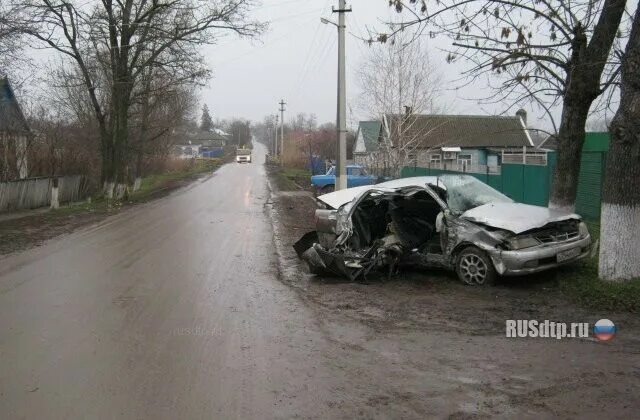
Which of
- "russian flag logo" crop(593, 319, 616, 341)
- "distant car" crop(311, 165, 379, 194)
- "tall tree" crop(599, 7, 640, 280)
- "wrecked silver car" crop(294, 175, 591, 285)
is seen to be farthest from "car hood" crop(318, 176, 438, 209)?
"distant car" crop(311, 165, 379, 194)

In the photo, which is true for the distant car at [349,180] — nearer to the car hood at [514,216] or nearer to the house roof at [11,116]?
the house roof at [11,116]

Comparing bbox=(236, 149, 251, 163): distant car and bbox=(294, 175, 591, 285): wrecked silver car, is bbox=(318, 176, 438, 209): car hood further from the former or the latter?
bbox=(236, 149, 251, 163): distant car

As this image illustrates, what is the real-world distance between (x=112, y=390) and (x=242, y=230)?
10.3 m

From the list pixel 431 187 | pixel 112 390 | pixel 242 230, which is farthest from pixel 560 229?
pixel 242 230

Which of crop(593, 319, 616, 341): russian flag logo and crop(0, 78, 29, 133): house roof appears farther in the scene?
crop(0, 78, 29, 133): house roof

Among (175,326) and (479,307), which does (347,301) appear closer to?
(479,307)

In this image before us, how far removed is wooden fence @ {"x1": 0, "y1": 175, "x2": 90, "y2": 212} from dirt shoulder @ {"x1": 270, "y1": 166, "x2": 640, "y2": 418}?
1582 cm

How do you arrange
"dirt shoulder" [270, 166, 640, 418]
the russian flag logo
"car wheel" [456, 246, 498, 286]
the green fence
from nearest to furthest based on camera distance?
1. "dirt shoulder" [270, 166, 640, 418]
2. the russian flag logo
3. "car wheel" [456, 246, 498, 286]
4. the green fence

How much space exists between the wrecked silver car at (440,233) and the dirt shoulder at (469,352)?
12.3 inches

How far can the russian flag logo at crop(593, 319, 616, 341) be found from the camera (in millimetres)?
5406

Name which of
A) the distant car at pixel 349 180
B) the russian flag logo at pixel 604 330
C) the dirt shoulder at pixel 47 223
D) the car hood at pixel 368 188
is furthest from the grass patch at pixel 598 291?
the distant car at pixel 349 180

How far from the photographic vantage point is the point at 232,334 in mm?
5766

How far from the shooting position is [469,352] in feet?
17.0

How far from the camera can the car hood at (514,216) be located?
291 inches
